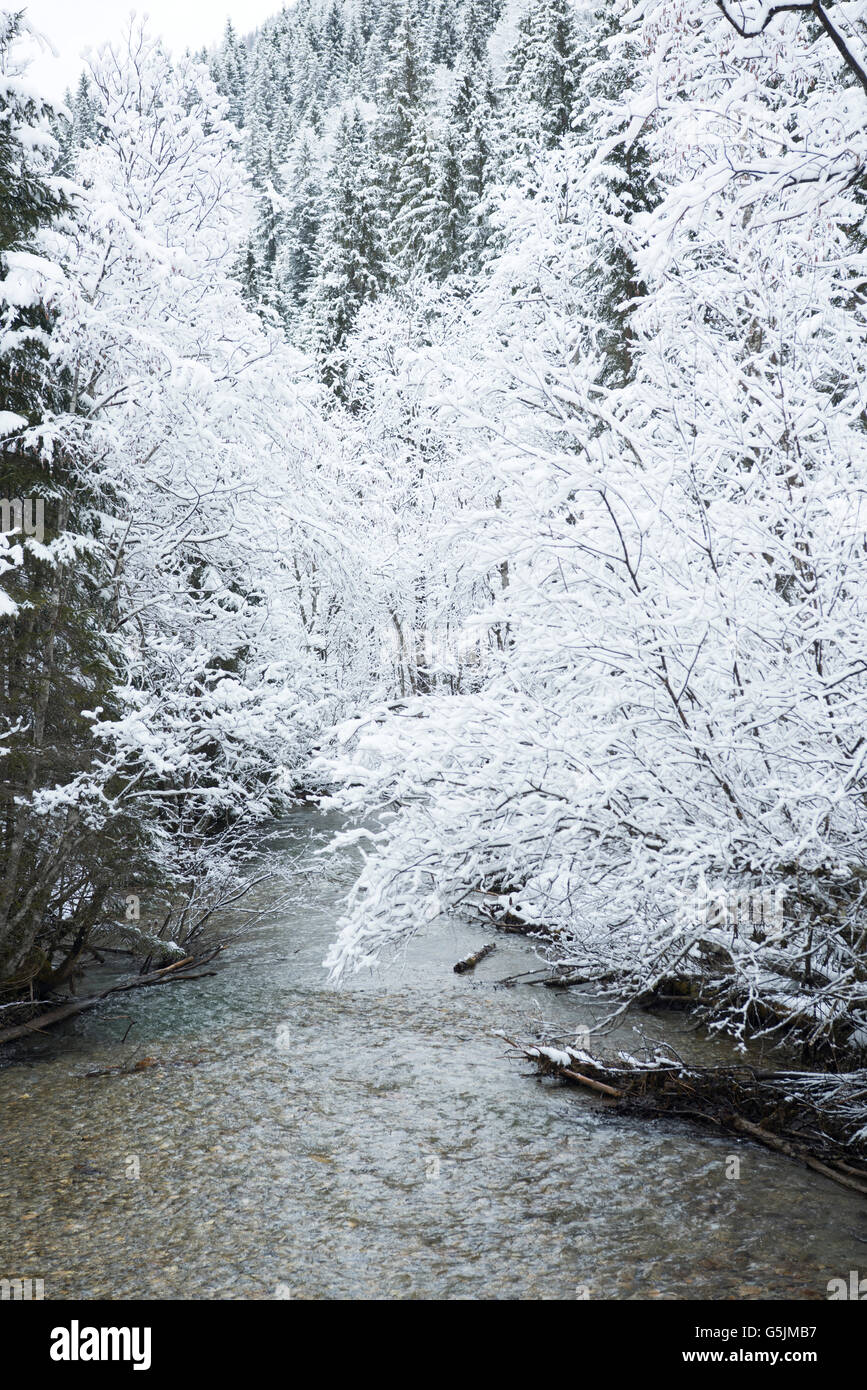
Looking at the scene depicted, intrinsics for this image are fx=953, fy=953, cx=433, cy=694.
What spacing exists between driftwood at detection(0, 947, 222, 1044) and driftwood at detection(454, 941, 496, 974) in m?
2.47

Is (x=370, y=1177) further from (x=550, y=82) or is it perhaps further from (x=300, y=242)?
(x=300, y=242)

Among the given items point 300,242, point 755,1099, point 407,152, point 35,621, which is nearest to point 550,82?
point 407,152

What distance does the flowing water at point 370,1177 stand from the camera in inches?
170

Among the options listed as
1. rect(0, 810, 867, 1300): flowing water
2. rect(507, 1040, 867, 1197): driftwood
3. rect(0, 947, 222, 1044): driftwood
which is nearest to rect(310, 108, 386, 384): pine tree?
rect(0, 947, 222, 1044): driftwood

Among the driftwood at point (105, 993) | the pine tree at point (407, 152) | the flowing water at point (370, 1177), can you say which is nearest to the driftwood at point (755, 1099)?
the flowing water at point (370, 1177)

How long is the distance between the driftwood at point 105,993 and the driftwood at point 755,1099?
3.87 metres

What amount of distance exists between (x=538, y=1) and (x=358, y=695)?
21.6m

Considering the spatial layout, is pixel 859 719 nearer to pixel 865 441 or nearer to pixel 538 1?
pixel 865 441

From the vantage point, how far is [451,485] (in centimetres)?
2077

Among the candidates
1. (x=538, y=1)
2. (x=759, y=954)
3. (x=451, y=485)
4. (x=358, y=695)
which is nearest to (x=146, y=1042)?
(x=759, y=954)

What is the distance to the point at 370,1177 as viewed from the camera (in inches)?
210

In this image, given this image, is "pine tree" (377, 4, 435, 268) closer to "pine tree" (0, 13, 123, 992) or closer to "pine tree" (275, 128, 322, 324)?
"pine tree" (275, 128, 322, 324)

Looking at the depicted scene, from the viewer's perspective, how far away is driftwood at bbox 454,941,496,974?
966 centimetres

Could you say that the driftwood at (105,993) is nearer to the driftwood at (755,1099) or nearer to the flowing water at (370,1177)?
the flowing water at (370,1177)
